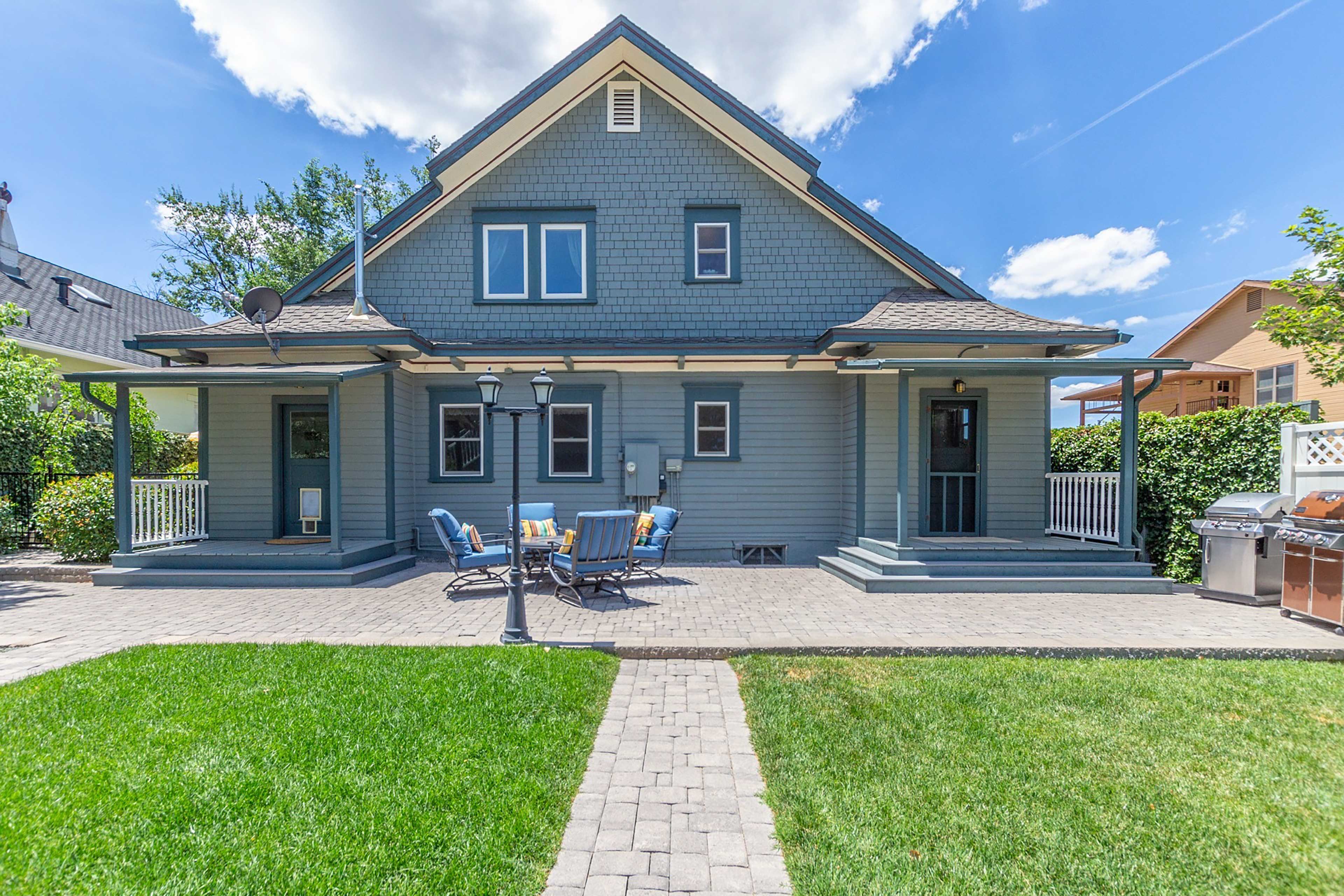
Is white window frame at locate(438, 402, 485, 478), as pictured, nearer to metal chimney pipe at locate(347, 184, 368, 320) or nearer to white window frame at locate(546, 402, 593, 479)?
→ white window frame at locate(546, 402, 593, 479)

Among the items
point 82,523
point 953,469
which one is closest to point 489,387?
point 82,523

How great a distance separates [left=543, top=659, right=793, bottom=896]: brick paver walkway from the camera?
2.27 m

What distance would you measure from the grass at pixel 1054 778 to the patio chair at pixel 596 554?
286cm

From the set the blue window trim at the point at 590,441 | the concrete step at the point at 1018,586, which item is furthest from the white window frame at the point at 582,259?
the concrete step at the point at 1018,586

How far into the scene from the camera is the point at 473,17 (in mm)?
11148

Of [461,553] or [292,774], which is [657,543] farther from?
[292,774]

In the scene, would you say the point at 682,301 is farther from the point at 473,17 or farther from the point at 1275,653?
the point at 1275,653

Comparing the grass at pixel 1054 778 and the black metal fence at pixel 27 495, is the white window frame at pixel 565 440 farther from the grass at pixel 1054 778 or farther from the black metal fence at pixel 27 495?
the black metal fence at pixel 27 495

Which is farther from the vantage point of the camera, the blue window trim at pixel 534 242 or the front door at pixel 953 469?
the blue window trim at pixel 534 242

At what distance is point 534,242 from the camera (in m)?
10.1

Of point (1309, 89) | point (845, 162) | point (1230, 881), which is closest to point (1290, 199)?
point (1309, 89)

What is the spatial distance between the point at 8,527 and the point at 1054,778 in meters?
14.3

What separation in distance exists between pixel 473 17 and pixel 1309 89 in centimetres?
1577

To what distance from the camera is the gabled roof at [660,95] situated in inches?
371
